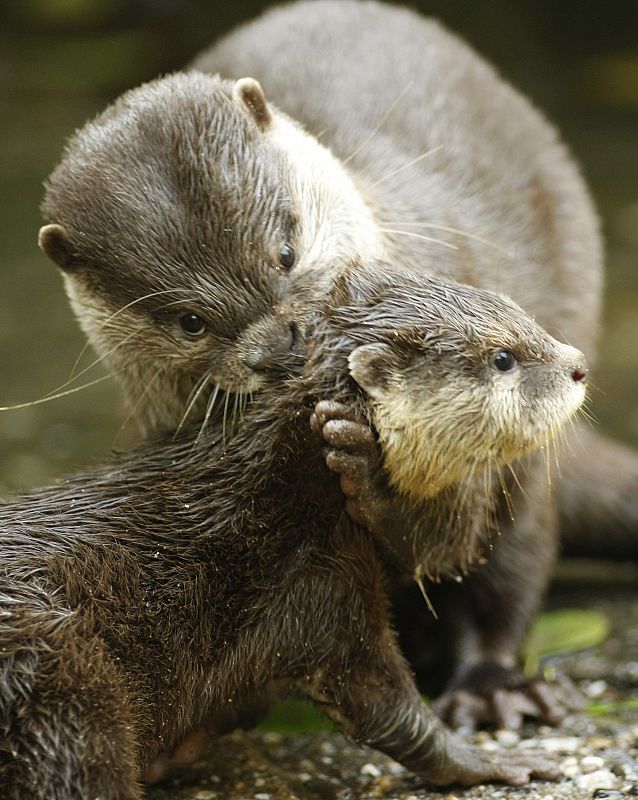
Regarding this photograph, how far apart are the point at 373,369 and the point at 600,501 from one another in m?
1.83

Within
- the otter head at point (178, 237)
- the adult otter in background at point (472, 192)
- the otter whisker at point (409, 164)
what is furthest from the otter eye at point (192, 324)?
the otter whisker at point (409, 164)

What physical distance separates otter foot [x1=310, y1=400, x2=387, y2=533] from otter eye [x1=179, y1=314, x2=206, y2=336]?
0.59 metres

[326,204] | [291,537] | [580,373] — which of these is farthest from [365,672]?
[326,204]

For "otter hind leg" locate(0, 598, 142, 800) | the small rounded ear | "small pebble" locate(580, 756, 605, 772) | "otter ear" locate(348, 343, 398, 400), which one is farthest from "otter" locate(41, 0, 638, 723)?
"otter hind leg" locate(0, 598, 142, 800)

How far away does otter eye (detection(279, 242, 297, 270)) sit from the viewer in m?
3.15

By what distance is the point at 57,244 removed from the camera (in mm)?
3281

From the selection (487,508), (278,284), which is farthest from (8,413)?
(487,508)

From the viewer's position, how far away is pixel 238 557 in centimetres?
269

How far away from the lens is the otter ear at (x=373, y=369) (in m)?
2.60

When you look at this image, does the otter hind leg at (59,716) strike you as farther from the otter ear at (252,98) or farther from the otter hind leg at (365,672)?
the otter ear at (252,98)

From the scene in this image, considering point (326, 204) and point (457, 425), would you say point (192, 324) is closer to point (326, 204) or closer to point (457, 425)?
point (326, 204)

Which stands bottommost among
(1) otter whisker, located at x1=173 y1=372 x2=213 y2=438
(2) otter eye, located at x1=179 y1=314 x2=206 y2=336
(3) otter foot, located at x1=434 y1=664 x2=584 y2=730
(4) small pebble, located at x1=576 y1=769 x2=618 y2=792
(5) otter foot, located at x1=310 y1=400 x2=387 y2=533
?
(4) small pebble, located at x1=576 y1=769 x2=618 y2=792

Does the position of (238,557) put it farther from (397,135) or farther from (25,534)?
(397,135)

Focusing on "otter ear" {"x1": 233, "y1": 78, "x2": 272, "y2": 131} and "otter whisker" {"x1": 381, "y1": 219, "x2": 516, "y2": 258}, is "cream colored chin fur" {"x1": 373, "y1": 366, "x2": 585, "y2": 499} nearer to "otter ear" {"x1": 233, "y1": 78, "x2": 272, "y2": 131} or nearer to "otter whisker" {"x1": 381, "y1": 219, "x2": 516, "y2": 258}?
Result: "otter whisker" {"x1": 381, "y1": 219, "x2": 516, "y2": 258}
